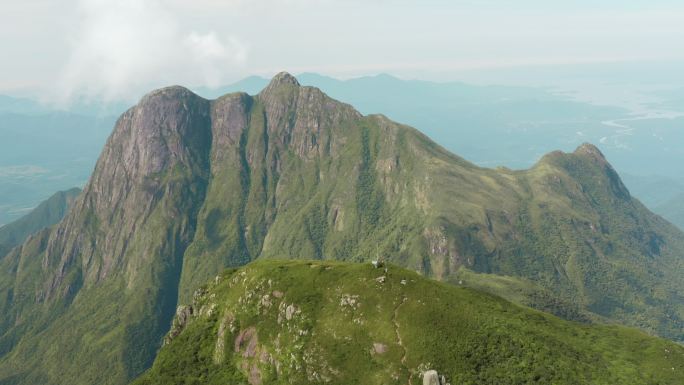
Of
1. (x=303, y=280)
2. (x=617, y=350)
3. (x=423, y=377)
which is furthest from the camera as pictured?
(x=303, y=280)

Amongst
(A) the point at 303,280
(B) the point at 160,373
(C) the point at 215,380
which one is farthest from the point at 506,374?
(B) the point at 160,373

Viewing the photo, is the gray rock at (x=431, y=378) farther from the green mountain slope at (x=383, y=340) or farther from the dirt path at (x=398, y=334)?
the dirt path at (x=398, y=334)

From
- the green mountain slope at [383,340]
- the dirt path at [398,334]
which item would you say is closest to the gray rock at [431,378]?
the green mountain slope at [383,340]

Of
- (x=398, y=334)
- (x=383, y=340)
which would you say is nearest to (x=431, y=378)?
(x=398, y=334)

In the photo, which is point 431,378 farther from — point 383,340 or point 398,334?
point 383,340

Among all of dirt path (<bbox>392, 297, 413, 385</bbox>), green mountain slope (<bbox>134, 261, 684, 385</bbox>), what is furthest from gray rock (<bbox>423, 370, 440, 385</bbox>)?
dirt path (<bbox>392, 297, 413, 385</bbox>)

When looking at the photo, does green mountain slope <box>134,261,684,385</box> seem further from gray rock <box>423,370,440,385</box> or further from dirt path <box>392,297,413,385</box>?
gray rock <box>423,370,440,385</box>

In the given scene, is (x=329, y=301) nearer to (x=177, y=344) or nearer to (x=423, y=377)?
(x=423, y=377)

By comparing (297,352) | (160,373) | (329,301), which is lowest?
(160,373)
